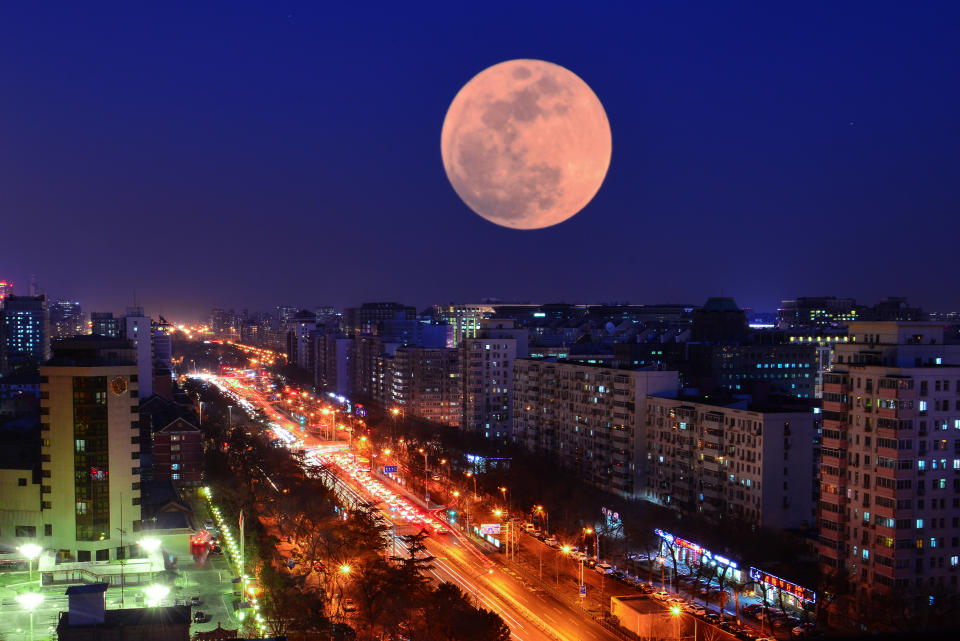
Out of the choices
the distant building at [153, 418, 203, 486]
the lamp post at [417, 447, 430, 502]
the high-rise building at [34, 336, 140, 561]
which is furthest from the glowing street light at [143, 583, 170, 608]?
the distant building at [153, 418, 203, 486]

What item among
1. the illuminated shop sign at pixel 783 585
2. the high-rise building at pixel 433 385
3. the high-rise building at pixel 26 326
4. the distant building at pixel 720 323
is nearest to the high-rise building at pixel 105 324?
the high-rise building at pixel 26 326

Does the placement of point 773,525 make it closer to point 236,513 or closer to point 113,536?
point 236,513

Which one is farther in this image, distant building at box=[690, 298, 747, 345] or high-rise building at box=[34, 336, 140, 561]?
distant building at box=[690, 298, 747, 345]

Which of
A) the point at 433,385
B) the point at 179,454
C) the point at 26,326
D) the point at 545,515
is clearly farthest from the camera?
the point at 26,326

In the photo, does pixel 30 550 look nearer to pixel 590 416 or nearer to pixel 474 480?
pixel 474 480

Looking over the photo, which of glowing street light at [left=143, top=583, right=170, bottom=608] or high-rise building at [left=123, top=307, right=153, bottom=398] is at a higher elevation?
high-rise building at [left=123, top=307, right=153, bottom=398]

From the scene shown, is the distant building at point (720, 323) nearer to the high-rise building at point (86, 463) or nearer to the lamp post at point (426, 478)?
the lamp post at point (426, 478)

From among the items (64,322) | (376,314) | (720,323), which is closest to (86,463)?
(720,323)

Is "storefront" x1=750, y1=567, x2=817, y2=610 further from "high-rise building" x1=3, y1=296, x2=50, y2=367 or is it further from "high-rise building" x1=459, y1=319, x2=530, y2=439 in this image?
"high-rise building" x1=3, y1=296, x2=50, y2=367
